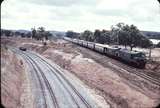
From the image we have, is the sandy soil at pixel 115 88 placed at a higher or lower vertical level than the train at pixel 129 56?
lower

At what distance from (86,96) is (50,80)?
11572mm

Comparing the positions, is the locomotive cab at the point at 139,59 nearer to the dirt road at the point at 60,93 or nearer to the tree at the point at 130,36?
the dirt road at the point at 60,93

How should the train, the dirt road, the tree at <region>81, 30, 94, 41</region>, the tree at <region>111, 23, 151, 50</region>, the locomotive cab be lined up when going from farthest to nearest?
the tree at <region>81, 30, 94, 41</region> → the tree at <region>111, 23, 151, 50</region> → the train → the locomotive cab → the dirt road

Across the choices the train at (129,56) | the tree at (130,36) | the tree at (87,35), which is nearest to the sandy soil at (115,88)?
the train at (129,56)

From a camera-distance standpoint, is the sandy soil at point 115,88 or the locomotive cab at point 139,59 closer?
the sandy soil at point 115,88

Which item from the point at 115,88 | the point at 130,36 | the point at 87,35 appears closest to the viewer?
the point at 115,88

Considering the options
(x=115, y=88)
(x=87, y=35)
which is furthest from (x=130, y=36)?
(x=87, y=35)

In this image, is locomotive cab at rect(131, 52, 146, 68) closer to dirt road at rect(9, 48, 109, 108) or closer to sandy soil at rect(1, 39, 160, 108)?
sandy soil at rect(1, 39, 160, 108)

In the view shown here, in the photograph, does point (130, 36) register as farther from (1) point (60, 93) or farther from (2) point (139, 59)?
(1) point (60, 93)

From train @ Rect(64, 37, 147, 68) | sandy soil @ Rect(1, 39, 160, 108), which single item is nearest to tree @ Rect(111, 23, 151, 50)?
train @ Rect(64, 37, 147, 68)

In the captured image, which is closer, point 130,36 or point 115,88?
point 115,88

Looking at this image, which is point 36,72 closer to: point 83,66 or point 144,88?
point 83,66

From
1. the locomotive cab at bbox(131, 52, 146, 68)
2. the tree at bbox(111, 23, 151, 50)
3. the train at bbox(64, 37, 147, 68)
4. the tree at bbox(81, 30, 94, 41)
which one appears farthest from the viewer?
the tree at bbox(81, 30, 94, 41)

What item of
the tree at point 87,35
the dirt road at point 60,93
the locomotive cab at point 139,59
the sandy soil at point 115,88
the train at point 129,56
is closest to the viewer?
the dirt road at point 60,93
